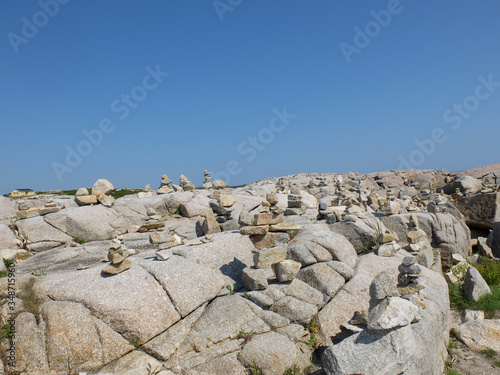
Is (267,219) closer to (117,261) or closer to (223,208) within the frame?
(223,208)

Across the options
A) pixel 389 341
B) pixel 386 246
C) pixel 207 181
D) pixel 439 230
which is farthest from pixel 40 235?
pixel 439 230

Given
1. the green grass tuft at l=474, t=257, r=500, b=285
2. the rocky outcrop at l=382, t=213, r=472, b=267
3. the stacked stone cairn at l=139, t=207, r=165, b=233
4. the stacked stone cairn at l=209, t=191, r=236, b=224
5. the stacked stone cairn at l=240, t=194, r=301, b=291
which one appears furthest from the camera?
the stacked stone cairn at l=139, t=207, r=165, b=233

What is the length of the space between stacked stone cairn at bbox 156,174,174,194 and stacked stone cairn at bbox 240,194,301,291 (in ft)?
41.5

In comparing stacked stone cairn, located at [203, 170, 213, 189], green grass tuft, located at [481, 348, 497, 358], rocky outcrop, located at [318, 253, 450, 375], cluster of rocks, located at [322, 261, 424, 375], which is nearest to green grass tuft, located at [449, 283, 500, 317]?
green grass tuft, located at [481, 348, 497, 358]

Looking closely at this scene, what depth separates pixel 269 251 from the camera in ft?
32.3

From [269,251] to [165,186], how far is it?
50.6ft

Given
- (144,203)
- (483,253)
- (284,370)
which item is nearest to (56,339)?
(284,370)

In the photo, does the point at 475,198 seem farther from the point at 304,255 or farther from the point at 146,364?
the point at 146,364

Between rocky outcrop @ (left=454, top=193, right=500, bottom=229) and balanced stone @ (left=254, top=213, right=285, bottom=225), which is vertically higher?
balanced stone @ (left=254, top=213, right=285, bottom=225)

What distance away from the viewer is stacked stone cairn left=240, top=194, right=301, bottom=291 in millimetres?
9212

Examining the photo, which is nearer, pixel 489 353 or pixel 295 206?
pixel 489 353

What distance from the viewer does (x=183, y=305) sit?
8109 mm

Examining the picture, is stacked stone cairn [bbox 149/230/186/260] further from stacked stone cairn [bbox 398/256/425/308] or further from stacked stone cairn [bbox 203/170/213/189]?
stacked stone cairn [bbox 203/170/213/189]

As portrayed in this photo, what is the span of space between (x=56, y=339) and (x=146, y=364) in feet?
6.18
